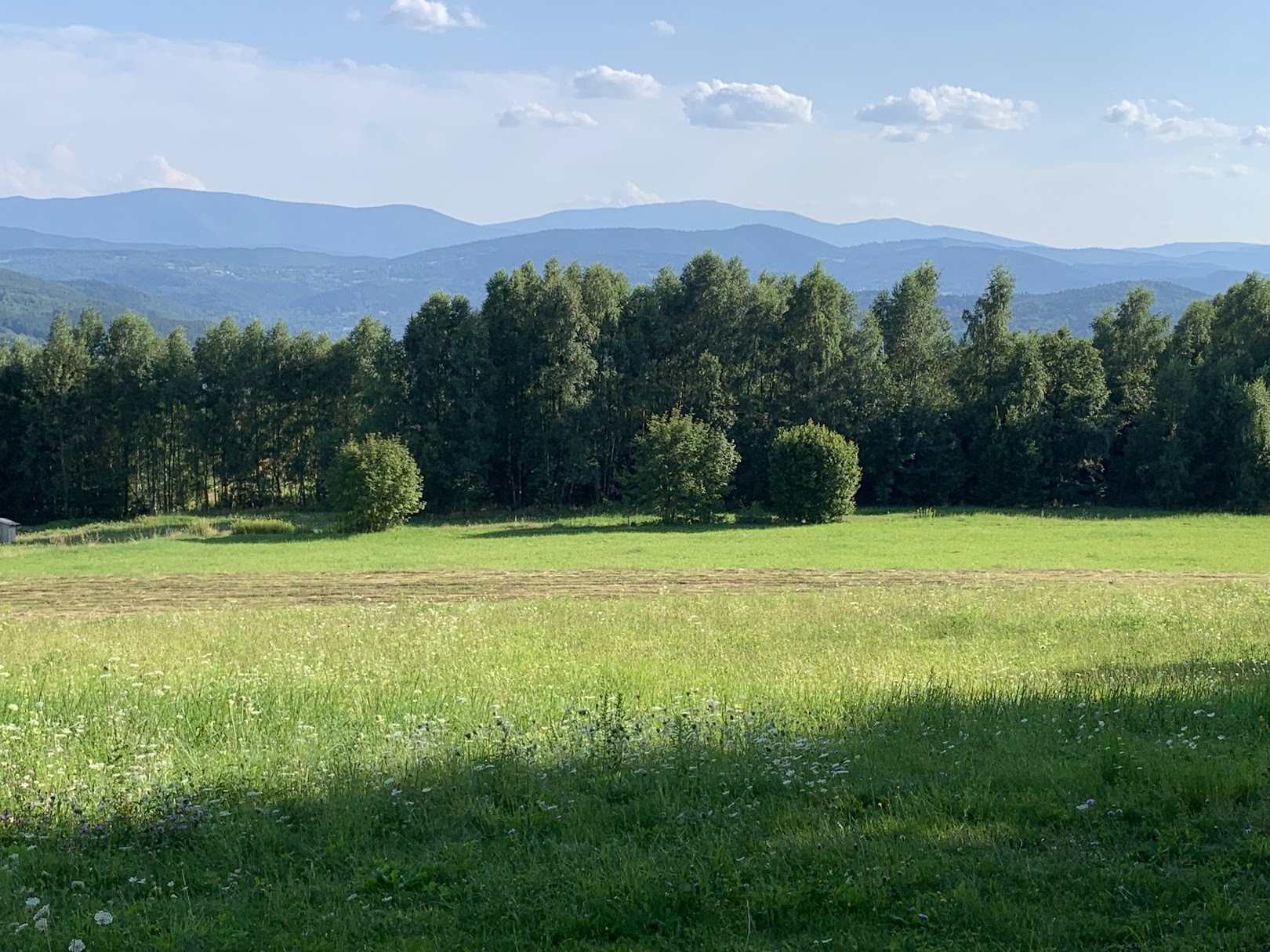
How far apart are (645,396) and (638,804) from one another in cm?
6513

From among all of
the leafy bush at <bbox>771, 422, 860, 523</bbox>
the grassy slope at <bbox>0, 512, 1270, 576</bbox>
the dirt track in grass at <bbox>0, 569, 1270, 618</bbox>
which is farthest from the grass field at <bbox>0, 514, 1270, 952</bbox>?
the leafy bush at <bbox>771, 422, 860, 523</bbox>

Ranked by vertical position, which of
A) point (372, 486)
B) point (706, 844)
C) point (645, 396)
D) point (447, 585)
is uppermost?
point (645, 396)

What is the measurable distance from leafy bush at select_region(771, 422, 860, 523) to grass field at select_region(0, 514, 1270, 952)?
1726 inches

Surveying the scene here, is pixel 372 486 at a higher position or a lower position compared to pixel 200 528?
higher

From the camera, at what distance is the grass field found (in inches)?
215

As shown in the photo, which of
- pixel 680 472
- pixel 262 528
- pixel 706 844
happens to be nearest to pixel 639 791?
pixel 706 844

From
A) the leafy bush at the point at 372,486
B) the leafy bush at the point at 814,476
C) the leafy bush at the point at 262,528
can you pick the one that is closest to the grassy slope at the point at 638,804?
the leafy bush at the point at 372,486

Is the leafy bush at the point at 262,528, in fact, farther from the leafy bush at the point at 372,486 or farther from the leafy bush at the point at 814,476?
the leafy bush at the point at 814,476

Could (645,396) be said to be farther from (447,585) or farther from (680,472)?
(447,585)

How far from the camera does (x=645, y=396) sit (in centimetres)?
7181

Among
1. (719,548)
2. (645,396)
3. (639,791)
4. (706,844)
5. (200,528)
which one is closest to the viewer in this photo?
(706,844)

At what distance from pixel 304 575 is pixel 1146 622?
29735mm

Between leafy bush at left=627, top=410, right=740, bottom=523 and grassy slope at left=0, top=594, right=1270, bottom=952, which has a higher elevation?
grassy slope at left=0, top=594, right=1270, bottom=952

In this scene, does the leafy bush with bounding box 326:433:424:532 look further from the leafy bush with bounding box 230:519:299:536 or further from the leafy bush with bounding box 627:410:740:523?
the leafy bush with bounding box 627:410:740:523
